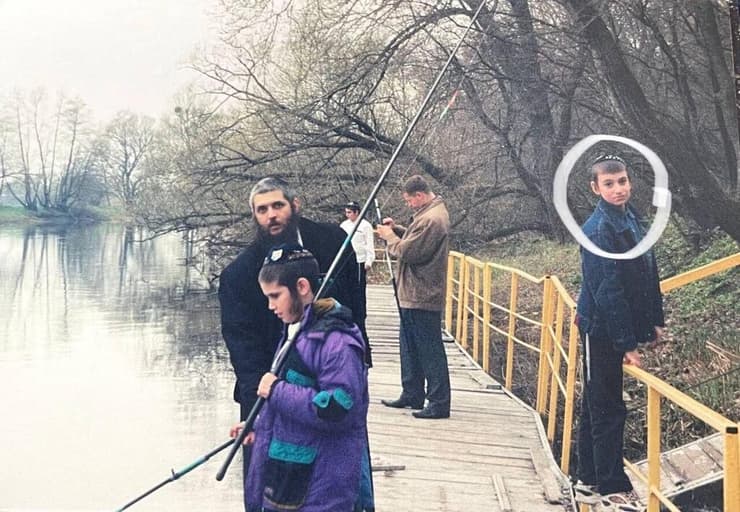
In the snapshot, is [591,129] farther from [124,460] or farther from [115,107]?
[124,460]

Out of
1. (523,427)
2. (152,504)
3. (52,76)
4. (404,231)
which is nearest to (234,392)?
(152,504)

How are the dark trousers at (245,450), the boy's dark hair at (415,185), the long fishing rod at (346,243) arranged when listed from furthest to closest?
the boy's dark hair at (415,185), the dark trousers at (245,450), the long fishing rod at (346,243)

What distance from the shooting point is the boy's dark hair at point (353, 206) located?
2.09m

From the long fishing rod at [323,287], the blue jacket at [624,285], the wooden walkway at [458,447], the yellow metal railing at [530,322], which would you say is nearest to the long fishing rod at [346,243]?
the long fishing rod at [323,287]

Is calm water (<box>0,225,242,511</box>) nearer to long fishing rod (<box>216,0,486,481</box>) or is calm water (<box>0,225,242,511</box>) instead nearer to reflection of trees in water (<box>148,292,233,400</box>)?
reflection of trees in water (<box>148,292,233,400</box>)

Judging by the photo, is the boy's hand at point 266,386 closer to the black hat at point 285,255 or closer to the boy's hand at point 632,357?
the black hat at point 285,255

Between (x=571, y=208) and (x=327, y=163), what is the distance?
2.31 feet

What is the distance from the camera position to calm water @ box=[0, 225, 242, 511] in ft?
6.98

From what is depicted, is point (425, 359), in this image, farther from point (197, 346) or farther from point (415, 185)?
point (197, 346)

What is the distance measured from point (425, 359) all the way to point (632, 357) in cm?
Result: 64

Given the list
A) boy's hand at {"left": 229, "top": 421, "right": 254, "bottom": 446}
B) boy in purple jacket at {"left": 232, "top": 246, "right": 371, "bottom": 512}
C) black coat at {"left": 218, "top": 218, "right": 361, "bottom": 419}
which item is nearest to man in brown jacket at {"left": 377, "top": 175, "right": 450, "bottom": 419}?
black coat at {"left": 218, "top": 218, "right": 361, "bottom": 419}

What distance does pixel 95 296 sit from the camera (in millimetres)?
2367

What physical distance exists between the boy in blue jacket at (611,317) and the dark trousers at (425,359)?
0.46 meters

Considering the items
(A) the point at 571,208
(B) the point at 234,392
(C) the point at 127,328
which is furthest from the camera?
(C) the point at 127,328
